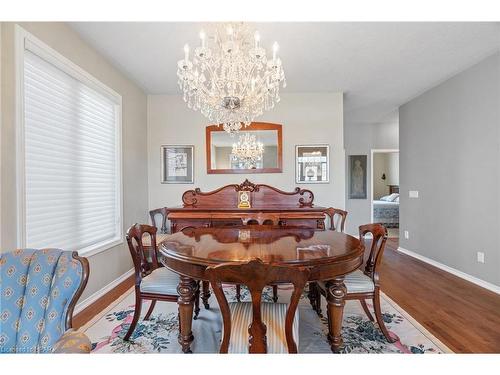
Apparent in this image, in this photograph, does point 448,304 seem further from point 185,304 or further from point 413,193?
point 185,304

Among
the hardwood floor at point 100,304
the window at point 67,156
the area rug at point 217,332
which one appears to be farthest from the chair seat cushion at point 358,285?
the window at point 67,156

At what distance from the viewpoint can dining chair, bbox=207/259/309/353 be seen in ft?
3.44

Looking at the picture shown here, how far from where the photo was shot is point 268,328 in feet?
4.29

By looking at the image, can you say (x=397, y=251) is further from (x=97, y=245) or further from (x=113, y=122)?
(x=113, y=122)

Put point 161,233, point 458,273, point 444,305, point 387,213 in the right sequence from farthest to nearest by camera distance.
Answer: point 387,213
point 161,233
point 458,273
point 444,305

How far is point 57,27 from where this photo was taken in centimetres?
210

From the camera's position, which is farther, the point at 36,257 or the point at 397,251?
the point at 397,251

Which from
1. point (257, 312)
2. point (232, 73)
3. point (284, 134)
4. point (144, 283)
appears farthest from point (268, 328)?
point (284, 134)

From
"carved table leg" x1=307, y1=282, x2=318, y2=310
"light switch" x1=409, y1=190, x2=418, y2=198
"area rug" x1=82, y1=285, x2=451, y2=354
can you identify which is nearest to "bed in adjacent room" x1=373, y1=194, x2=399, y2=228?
"light switch" x1=409, y1=190, x2=418, y2=198

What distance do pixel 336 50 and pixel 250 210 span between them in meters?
2.09

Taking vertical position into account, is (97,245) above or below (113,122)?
below

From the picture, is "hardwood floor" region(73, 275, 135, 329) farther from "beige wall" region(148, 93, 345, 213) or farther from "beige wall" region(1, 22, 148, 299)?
Result: "beige wall" region(148, 93, 345, 213)
